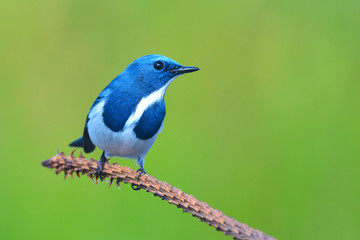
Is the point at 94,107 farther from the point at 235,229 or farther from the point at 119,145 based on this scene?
the point at 235,229

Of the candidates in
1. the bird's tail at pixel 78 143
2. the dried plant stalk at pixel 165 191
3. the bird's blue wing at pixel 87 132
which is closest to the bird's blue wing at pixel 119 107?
the bird's blue wing at pixel 87 132

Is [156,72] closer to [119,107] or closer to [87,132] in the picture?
[119,107]

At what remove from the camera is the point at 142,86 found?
2.59 m

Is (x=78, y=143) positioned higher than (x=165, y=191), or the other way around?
(x=165, y=191)

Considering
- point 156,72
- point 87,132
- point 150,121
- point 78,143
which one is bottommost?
point 78,143

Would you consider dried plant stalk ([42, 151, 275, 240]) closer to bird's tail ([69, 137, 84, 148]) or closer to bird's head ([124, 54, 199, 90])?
bird's head ([124, 54, 199, 90])

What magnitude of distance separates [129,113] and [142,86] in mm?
194

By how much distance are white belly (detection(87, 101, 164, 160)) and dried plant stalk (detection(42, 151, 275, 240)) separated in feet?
1.17

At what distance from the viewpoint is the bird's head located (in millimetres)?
2566

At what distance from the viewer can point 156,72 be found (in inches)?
103

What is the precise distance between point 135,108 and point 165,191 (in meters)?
0.87

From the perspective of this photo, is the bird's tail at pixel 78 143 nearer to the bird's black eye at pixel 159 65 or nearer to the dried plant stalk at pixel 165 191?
the bird's black eye at pixel 159 65

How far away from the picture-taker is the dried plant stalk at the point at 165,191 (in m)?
1.36

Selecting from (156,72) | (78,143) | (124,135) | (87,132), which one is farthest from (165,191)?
(78,143)
